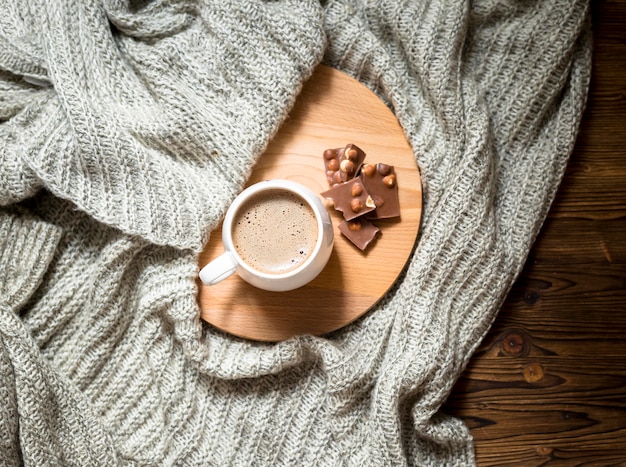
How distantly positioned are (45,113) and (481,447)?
39.0 inches

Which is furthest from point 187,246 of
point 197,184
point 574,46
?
point 574,46

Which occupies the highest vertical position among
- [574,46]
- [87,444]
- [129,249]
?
[574,46]

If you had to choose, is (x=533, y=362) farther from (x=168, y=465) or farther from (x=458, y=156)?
(x=168, y=465)

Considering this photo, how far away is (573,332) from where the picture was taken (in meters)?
1.16

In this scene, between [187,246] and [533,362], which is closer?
[187,246]

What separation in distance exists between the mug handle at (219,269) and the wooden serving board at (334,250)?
3.4 inches

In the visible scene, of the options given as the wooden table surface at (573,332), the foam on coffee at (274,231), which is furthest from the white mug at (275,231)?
the wooden table surface at (573,332)

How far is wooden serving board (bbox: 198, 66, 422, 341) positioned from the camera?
3.40 feet

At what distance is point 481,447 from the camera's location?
1.14 metres

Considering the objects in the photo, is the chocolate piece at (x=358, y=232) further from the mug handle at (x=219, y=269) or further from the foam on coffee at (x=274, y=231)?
the mug handle at (x=219, y=269)

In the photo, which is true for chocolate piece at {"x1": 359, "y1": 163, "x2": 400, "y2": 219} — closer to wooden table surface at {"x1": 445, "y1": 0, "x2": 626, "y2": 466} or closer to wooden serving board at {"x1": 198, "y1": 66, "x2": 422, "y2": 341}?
wooden serving board at {"x1": 198, "y1": 66, "x2": 422, "y2": 341}

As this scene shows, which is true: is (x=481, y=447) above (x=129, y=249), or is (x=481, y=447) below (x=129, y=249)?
below

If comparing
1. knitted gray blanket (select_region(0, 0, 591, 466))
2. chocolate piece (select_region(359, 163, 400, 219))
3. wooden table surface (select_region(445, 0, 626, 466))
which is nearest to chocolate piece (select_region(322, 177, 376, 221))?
chocolate piece (select_region(359, 163, 400, 219))

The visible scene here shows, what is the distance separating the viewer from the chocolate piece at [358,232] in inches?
40.2
